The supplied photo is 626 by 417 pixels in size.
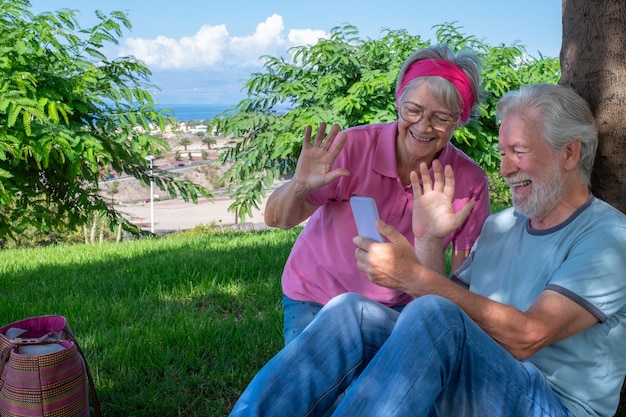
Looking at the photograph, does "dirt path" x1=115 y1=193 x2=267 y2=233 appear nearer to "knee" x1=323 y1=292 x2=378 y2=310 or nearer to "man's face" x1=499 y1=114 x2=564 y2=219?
"knee" x1=323 y1=292 x2=378 y2=310

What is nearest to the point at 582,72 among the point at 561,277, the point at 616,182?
the point at 616,182

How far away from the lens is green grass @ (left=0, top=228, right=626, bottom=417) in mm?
3303

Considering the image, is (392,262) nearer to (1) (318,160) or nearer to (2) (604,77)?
(1) (318,160)

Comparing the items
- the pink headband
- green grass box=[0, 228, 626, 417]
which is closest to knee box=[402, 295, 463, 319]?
the pink headband

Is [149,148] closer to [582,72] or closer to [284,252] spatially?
[284,252]

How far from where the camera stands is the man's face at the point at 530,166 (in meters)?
2.29

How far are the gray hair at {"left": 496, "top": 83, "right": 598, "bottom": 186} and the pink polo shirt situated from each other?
0.59 m

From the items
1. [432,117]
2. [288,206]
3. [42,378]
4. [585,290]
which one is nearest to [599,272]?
[585,290]

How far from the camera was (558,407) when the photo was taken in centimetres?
212

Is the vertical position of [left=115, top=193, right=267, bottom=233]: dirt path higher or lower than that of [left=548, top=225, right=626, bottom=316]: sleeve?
lower

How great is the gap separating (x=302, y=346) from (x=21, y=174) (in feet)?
21.7

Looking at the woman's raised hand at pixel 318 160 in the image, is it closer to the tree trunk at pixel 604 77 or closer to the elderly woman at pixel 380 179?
the elderly woman at pixel 380 179

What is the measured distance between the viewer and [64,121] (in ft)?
27.0

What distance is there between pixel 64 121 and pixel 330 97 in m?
4.36
